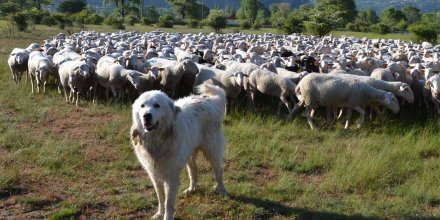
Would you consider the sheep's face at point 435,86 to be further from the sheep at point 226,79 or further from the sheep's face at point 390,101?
the sheep at point 226,79

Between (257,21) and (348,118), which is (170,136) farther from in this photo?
(257,21)

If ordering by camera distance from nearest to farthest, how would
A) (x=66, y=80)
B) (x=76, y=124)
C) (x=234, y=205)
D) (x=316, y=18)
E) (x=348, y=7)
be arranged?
(x=234, y=205), (x=76, y=124), (x=66, y=80), (x=316, y=18), (x=348, y=7)

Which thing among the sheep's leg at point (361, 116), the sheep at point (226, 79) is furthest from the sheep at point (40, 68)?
the sheep's leg at point (361, 116)

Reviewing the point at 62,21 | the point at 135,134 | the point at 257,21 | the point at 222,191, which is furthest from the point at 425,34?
the point at 257,21

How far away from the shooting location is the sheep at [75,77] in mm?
13180

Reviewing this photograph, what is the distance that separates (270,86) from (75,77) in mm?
5152

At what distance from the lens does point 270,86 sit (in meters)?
12.2

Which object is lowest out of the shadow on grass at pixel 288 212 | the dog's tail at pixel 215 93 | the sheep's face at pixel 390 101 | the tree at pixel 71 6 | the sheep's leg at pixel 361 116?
the shadow on grass at pixel 288 212

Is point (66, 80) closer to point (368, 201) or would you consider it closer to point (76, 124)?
point (76, 124)

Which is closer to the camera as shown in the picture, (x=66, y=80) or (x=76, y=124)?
(x=76, y=124)

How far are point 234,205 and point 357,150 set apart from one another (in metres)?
3.18

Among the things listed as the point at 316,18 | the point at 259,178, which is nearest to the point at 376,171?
the point at 259,178

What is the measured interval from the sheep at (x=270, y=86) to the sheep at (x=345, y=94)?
93 cm

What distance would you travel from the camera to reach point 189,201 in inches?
259
